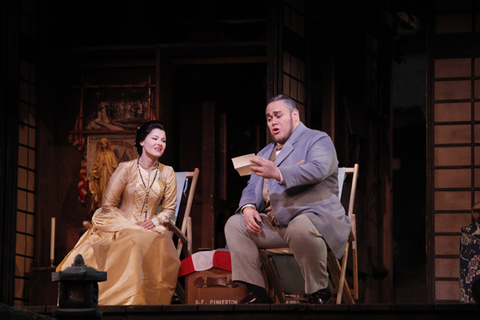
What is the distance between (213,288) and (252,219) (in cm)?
87

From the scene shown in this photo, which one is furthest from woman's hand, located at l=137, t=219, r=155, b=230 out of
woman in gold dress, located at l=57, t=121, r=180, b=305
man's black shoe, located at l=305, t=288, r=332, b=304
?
man's black shoe, located at l=305, t=288, r=332, b=304

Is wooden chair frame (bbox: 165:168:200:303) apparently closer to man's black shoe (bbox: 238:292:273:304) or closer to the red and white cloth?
the red and white cloth

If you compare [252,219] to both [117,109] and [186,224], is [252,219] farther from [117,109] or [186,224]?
[117,109]

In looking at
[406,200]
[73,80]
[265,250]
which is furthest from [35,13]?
[406,200]

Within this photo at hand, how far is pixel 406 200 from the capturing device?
950 centimetres

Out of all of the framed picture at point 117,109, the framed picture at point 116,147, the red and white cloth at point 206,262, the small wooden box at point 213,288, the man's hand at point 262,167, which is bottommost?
the small wooden box at point 213,288

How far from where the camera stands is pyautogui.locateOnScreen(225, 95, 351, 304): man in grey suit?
13.0ft

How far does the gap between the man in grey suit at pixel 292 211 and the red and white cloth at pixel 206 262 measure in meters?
0.55

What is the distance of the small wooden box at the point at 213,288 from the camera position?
4.77m

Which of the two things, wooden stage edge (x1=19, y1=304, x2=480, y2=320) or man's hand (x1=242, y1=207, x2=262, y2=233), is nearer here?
wooden stage edge (x1=19, y1=304, x2=480, y2=320)

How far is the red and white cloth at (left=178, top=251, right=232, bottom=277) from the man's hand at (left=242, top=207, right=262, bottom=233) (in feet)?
2.21

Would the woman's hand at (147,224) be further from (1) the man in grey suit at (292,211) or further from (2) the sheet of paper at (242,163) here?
(2) the sheet of paper at (242,163)

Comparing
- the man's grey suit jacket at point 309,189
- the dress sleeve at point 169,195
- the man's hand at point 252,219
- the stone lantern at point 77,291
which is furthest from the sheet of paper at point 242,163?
the dress sleeve at point 169,195

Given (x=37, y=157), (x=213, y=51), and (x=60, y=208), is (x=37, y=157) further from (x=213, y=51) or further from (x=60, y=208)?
(x=213, y=51)
